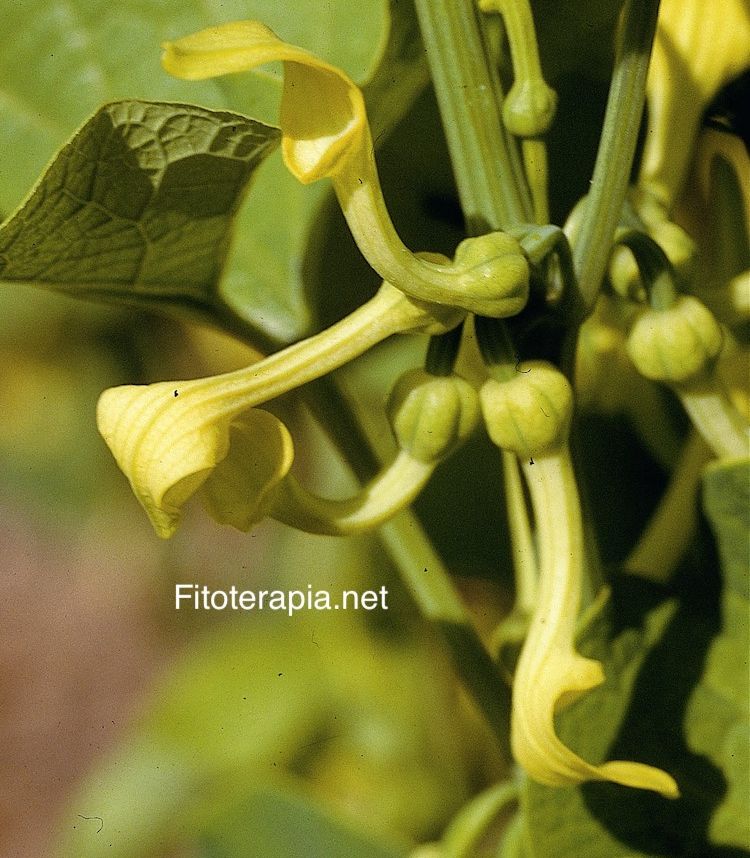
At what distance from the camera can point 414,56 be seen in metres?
0.34

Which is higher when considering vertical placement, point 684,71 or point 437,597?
point 684,71

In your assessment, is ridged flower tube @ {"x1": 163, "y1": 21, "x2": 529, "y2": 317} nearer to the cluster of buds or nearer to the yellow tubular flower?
the cluster of buds

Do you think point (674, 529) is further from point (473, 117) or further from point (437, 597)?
point (473, 117)

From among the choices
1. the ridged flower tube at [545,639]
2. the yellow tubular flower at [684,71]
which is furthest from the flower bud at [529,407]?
the yellow tubular flower at [684,71]

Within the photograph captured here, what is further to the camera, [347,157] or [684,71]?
[684,71]

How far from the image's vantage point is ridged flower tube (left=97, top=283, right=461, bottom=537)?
0.27m

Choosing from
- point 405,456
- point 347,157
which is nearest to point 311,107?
point 347,157

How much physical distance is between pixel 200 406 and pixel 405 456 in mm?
72

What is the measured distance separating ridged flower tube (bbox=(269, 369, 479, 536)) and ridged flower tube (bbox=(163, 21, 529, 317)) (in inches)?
1.5

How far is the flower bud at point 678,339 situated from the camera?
12.6 inches

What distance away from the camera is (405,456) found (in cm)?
33

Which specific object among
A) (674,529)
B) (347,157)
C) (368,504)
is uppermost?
(347,157)

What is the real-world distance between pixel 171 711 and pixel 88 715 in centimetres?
48

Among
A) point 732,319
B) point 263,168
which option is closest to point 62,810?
point 263,168
